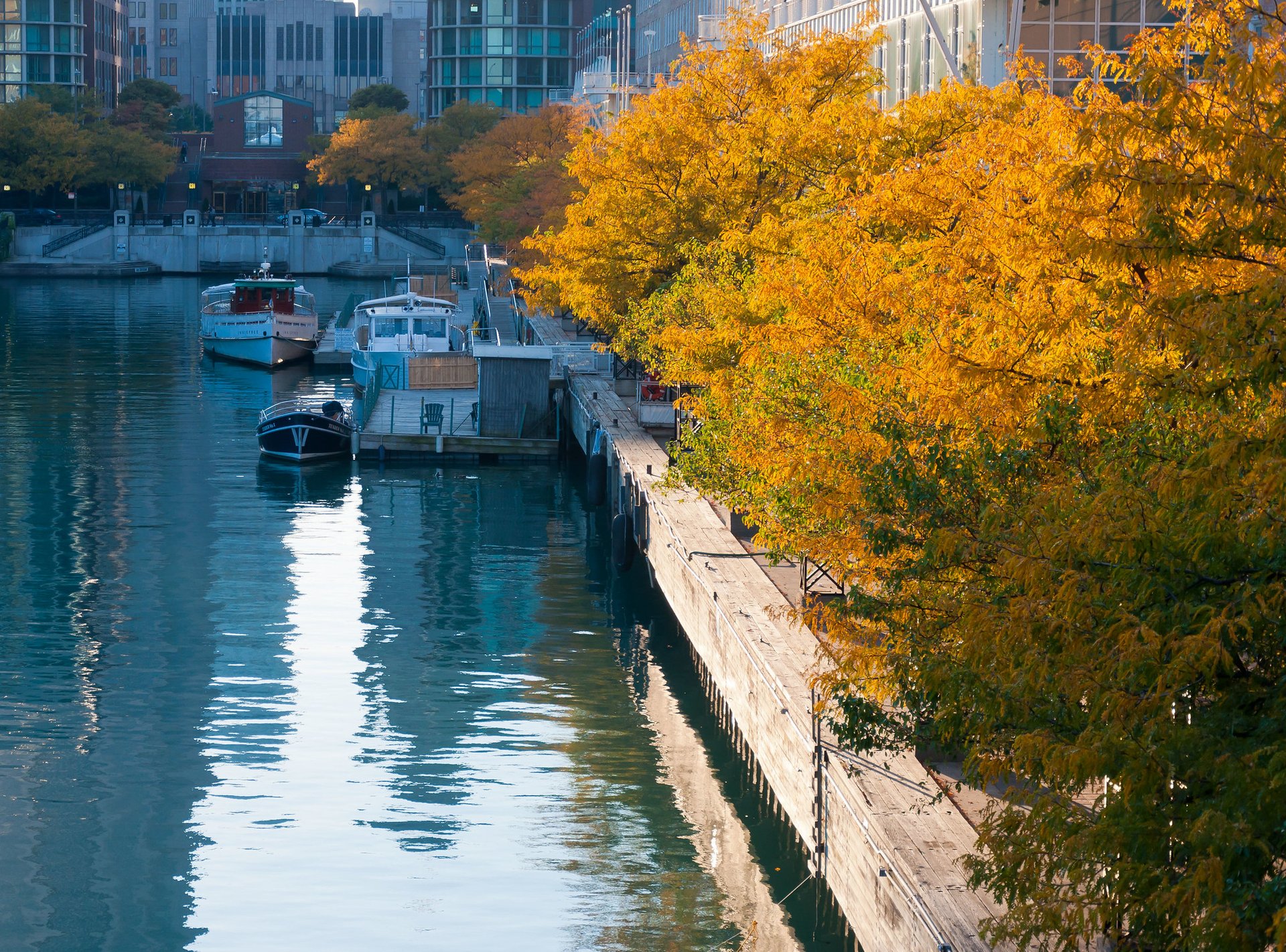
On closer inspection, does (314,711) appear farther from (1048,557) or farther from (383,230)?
(383,230)

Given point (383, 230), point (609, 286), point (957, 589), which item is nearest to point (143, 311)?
point (383, 230)

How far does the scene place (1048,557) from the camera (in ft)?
37.1

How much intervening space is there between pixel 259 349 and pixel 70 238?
69.6m

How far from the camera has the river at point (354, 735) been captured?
2108cm

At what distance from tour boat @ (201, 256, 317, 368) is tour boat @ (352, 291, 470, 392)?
17.2 ft

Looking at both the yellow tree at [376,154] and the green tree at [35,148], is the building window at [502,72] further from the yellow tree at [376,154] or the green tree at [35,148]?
the green tree at [35,148]

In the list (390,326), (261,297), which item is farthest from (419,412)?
(261,297)

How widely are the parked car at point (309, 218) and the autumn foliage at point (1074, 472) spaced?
130 m

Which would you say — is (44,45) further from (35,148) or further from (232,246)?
(232,246)

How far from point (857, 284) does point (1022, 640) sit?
12327mm

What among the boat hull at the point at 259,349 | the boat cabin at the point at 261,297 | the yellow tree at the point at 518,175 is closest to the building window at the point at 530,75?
the yellow tree at the point at 518,175

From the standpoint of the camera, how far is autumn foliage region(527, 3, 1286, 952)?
10078 mm

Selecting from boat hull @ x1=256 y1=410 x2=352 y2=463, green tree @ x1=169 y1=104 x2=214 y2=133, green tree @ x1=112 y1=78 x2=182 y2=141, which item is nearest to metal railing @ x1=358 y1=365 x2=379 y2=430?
boat hull @ x1=256 y1=410 x2=352 y2=463

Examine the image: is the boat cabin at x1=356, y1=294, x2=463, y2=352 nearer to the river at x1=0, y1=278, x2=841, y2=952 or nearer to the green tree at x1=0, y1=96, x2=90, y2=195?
the river at x1=0, y1=278, x2=841, y2=952
